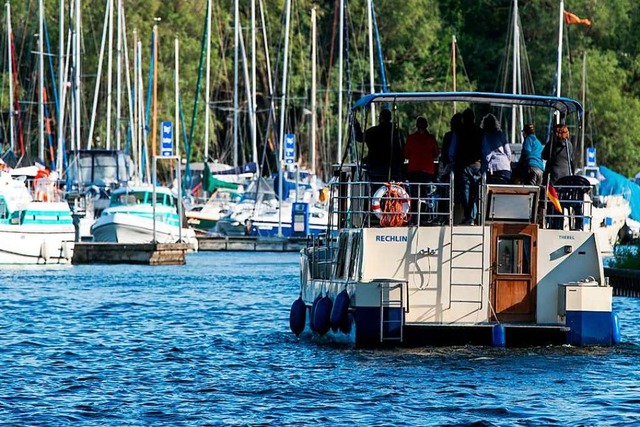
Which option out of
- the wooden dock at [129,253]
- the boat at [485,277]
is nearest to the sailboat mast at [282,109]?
the wooden dock at [129,253]

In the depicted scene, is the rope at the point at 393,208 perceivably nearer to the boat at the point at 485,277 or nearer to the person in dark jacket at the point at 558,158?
the boat at the point at 485,277

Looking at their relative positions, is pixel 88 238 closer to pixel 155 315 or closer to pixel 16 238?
pixel 16 238

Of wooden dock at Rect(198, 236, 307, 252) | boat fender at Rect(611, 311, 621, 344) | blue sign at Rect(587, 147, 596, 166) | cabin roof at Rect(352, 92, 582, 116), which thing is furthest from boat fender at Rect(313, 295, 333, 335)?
blue sign at Rect(587, 147, 596, 166)

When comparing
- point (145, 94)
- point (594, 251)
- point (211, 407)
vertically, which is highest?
point (145, 94)

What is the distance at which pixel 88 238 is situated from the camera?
6594 cm

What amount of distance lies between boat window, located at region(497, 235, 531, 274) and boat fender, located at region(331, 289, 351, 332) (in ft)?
7.60

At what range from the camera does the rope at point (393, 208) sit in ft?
78.3

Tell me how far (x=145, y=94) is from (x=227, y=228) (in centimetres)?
1183

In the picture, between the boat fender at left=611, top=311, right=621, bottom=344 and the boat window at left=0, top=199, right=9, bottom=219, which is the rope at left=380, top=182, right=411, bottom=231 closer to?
the boat fender at left=611, top=311, right=621, bottom=344

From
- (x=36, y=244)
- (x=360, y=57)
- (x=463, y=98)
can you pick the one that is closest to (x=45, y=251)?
(x=36, y=244)

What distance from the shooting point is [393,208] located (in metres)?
23.9

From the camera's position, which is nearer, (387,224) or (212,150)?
(387,224)

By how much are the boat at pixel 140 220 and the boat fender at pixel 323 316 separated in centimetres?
3269

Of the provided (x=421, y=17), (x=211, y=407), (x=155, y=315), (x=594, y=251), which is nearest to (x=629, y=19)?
(x=421, y=17)
